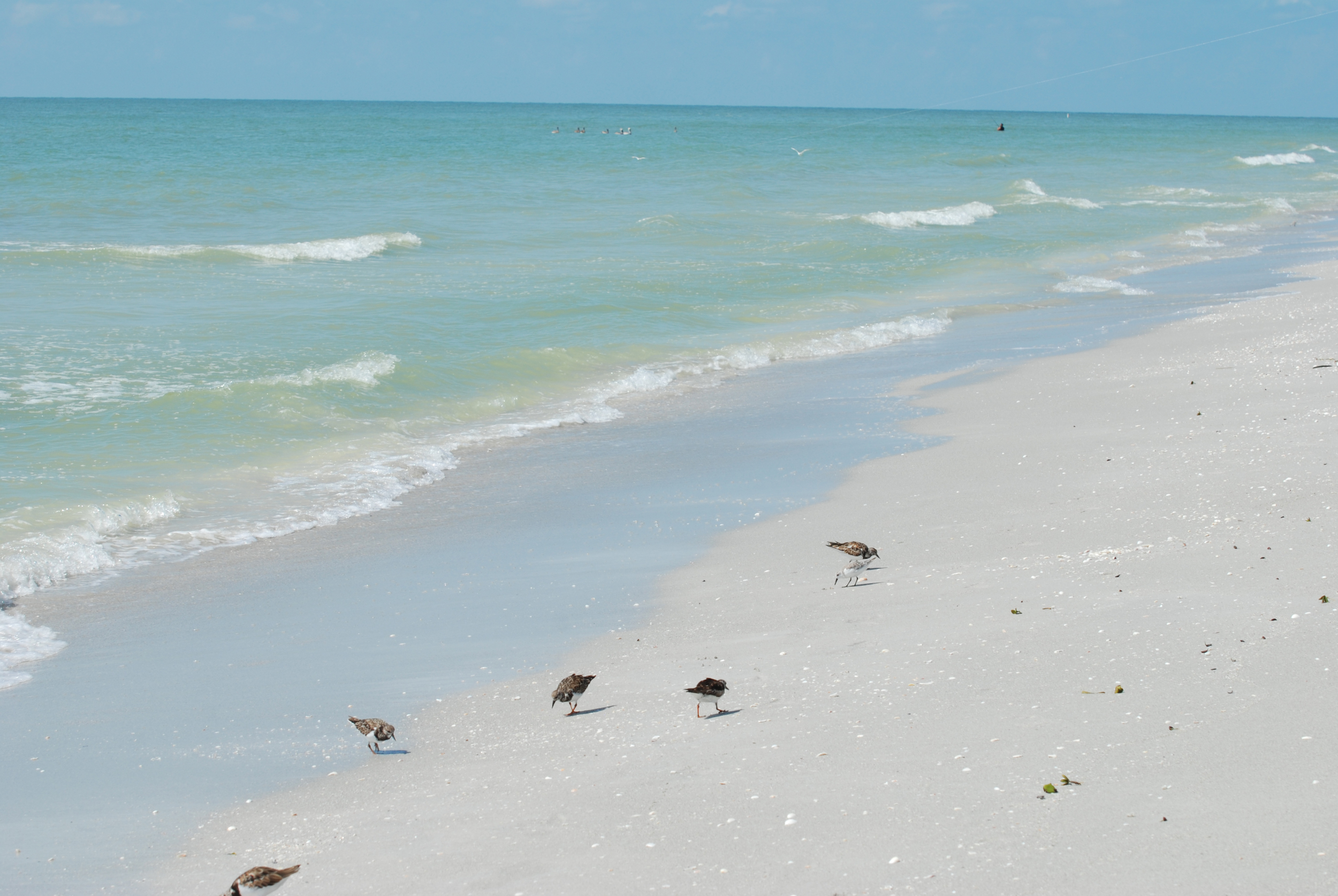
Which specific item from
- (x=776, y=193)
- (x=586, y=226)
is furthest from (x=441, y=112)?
(x=586, y=226)

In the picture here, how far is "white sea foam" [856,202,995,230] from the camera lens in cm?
3306

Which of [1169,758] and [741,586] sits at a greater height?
[1169,758]

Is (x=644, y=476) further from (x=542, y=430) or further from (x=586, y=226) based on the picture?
(x=586, y=226)

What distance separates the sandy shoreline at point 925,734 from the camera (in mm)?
4129

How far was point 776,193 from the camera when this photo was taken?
42.1 metres

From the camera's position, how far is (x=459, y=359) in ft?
51.1

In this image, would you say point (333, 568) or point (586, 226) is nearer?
point (333, 568)

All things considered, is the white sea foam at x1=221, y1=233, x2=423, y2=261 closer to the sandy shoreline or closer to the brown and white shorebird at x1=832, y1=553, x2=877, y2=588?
the sandy shoreline

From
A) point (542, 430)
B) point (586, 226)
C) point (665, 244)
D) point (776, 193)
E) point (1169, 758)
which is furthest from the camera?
point (776, 193)

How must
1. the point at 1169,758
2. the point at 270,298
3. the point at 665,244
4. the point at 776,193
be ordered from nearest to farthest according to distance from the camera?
the point at 1169,758
the point at 270,298
the point at 665,244
the point at 776,193

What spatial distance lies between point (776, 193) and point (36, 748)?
3831 centimetres

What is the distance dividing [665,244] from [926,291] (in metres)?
7.25

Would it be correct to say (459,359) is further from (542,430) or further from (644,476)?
(644,476)

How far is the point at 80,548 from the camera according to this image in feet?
29.0
